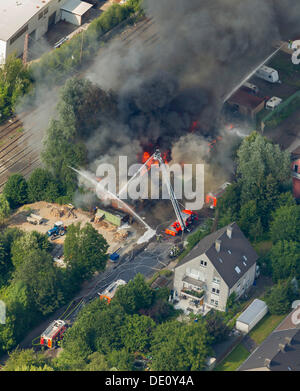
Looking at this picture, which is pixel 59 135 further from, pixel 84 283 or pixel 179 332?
pixel 179 332

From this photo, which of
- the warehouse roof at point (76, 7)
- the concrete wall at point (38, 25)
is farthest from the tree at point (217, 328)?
the warehouse roof at point (76, 7)

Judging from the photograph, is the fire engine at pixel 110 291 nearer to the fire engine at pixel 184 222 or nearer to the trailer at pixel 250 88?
the fire engine at pixel 184 222

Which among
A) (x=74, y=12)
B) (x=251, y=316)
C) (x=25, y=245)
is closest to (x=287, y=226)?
(x=251, y=316)

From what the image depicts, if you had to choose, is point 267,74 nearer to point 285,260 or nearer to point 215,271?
point 285,260

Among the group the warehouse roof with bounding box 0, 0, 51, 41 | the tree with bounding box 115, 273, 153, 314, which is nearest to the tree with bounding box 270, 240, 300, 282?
the tree with bounding box 115, 273, 153, 314

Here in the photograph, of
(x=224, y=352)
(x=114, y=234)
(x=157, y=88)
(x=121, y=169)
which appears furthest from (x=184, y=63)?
(x=224, y=352)

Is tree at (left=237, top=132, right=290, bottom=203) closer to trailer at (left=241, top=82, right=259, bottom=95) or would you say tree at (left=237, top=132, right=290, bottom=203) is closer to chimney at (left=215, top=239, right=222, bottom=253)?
chimney at (left=215, top=239, right=222, bottom=253)

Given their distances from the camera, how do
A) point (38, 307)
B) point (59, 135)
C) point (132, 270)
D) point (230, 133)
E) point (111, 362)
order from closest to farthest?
point (111, 362)
point (38, 307)
point (132, 270)
point (59, 135)
point (230, 133)

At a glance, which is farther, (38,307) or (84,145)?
(84,145)
